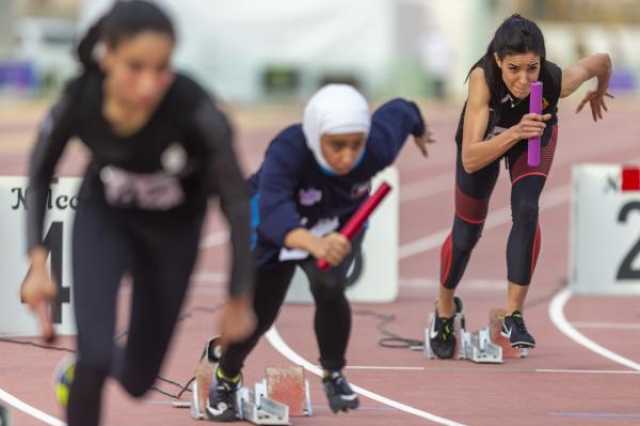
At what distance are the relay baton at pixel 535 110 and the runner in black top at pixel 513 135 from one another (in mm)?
68

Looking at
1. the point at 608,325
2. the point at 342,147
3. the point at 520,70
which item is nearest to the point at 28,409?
the point at 342,147

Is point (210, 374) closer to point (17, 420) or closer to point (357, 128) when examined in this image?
point (17, 420)

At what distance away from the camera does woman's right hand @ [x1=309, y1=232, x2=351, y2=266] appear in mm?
8133

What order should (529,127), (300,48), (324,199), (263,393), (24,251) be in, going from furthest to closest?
(300,48) < (24,251) < (529,127) < (263,393) < (324,199)

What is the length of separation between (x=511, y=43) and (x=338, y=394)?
289 cm

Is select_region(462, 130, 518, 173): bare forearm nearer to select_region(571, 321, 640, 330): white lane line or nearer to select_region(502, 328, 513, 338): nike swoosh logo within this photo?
select_region(502, 328, 513, 338): nike swoosh logo

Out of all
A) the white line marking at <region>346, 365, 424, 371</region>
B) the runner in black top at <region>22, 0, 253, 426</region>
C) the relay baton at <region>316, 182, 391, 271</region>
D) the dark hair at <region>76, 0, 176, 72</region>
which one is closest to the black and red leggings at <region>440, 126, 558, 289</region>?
the white line marking at <region>346, 365, 424, 371</region>

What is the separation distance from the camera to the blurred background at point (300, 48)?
180 ft

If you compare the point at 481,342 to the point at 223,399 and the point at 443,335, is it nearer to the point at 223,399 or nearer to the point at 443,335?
the point at 443,335

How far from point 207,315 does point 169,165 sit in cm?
731

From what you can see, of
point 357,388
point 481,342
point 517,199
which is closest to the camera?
point 357,388

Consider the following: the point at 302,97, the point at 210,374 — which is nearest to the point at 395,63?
the point at 302,97

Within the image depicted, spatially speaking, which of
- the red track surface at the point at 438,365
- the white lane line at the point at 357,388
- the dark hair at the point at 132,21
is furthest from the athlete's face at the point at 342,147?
the white lane line at the point at 357,388

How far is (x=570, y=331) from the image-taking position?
45.8ft
